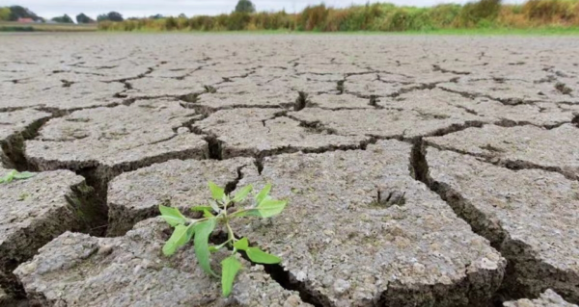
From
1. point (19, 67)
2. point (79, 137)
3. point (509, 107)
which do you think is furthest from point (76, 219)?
point (19, 67)

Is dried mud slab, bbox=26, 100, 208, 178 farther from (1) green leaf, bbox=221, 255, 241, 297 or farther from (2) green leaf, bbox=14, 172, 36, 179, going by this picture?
(1) green leaf, bbox=221, 255, 241, 297

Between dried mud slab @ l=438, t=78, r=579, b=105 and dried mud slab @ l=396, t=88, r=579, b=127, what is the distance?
0.10m


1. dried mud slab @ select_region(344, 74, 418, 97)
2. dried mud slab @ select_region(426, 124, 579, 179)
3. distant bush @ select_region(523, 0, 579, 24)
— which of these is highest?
distant bush @ select_region(523, 0, 579, 24)

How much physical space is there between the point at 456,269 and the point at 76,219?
33.1 inches

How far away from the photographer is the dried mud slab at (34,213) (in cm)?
82

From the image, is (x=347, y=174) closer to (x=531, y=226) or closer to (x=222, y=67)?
(x=531, y=226)

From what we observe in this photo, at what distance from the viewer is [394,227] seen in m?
0.85

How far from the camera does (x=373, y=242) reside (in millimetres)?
805

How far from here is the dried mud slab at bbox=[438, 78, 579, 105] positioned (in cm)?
207

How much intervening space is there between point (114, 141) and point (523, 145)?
4.59ft

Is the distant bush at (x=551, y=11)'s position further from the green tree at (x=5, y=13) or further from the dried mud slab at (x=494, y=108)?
the green tree at (x=5, y=13)

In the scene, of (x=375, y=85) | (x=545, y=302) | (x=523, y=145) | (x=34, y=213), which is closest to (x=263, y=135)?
(x=34, y=213)

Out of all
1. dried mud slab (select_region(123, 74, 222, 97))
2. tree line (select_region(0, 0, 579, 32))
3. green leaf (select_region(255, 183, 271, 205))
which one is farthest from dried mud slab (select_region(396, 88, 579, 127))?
tree line (select_region(0, 0, 579, 32))

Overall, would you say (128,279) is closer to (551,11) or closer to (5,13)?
(551,11)
